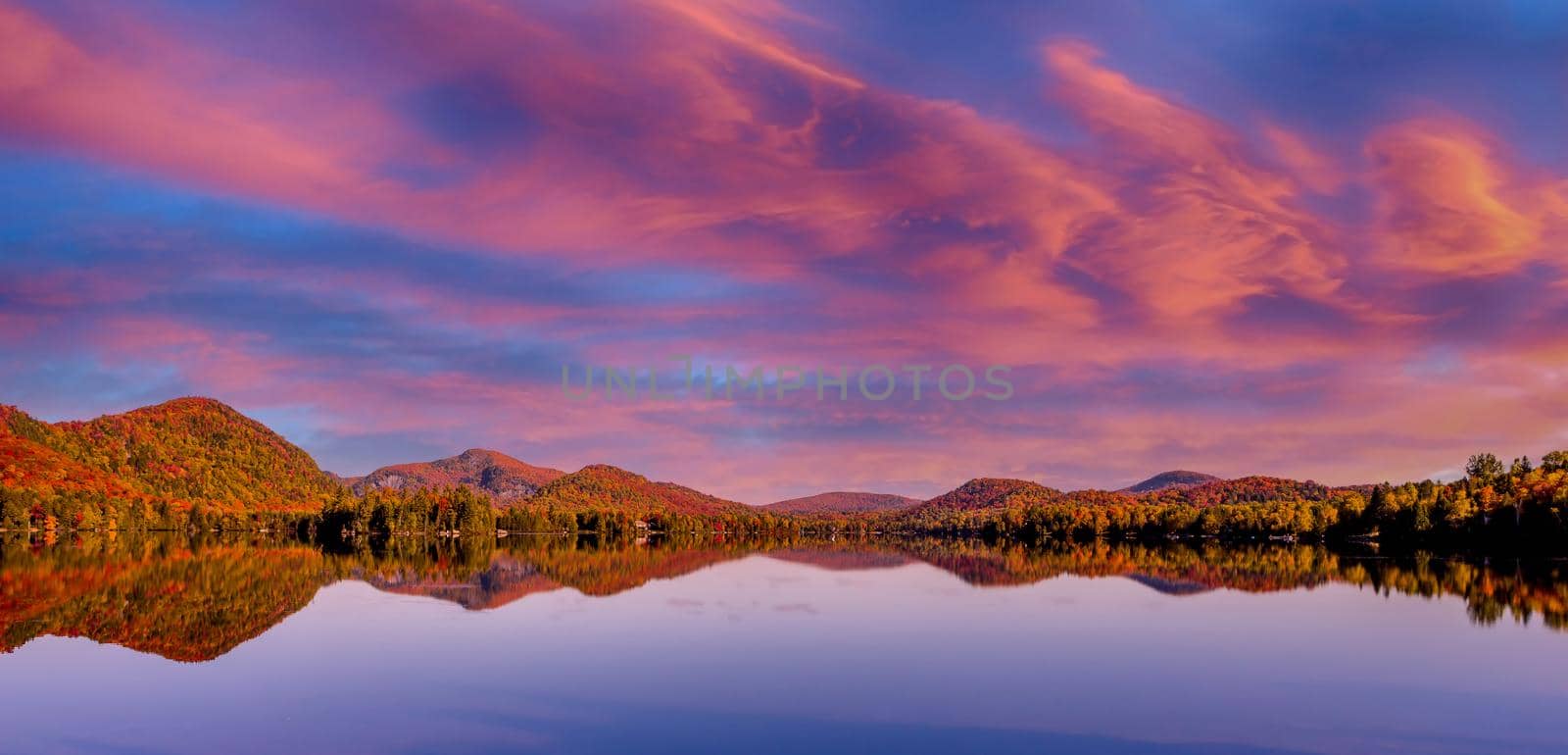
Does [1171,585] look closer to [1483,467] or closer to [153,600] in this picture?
[153,600]

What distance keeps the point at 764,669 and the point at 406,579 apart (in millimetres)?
38845

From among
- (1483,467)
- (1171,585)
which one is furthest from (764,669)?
(1483,467)

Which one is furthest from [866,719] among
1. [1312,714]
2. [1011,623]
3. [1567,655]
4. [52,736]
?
[1567,655]

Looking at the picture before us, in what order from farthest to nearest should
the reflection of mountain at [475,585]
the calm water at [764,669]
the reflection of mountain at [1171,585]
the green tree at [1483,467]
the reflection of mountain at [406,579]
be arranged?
the green tree at [1483,467], the reflection of mountain at [1171,585], the reflection of mountain at [475,585], the reflection of mountain at [406,579], the calm water at [764,669]

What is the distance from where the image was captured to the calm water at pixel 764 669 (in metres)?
18.9

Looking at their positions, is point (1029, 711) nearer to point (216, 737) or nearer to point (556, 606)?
point (216, 737)

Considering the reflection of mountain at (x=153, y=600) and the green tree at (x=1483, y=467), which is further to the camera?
the green tree at (x=1483, y=467)

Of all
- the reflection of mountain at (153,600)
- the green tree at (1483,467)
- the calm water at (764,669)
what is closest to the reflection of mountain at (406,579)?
the reflection of mountain at (153,600)

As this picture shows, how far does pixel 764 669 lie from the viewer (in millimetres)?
26109

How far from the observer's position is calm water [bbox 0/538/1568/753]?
62.0 ft

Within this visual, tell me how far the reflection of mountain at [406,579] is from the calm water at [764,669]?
1.23ft

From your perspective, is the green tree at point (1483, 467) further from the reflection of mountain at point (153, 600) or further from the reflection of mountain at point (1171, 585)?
the reflection of mountain at point (153, 600)

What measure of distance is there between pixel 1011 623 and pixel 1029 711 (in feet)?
54.9

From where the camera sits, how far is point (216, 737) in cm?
1841
